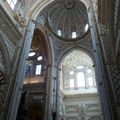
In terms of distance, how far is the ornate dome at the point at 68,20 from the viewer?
60.6 feet

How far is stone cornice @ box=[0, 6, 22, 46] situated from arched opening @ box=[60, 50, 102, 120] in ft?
28.7

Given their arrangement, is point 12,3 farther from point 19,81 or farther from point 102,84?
point 102,84

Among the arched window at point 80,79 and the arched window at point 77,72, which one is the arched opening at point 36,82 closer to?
the arched window at point 77,72

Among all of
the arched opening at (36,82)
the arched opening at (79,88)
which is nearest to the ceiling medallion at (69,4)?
the arched opening at (36,82)

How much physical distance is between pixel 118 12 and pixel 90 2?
23.2 feet

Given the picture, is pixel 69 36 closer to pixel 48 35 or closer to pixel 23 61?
pixel 48 35

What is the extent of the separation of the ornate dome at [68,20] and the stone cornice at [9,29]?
7.42 metres

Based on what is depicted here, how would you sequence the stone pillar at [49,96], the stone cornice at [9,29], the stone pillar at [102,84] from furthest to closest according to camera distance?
the stone pillar at [49,96], the stone cornice at [9,29], the stone pillar at [102,84]

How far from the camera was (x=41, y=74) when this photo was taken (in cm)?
1906

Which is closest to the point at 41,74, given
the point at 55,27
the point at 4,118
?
the point at 55,27

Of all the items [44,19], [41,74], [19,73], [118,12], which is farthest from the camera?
[41,74]

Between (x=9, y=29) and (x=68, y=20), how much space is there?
36.3ft

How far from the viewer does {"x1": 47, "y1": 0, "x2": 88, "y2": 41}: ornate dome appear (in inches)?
728

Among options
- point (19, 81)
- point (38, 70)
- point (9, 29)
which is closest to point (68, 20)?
point (38, 70)
